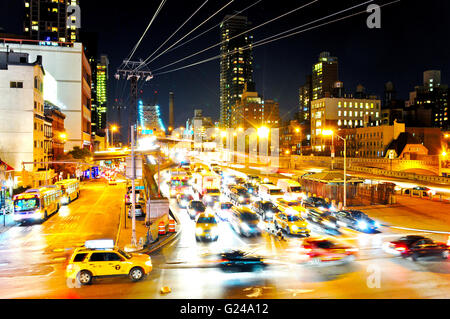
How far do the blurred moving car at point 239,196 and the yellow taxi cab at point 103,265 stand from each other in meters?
19.9

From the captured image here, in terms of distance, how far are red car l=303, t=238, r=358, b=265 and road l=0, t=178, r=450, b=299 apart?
63cm

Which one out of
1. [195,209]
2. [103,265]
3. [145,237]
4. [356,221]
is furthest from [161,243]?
[356,221]

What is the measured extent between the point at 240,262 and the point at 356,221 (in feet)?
38.6

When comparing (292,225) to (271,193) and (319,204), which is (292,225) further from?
(271,193)

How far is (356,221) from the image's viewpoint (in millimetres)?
23156

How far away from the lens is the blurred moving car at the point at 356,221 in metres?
22.5

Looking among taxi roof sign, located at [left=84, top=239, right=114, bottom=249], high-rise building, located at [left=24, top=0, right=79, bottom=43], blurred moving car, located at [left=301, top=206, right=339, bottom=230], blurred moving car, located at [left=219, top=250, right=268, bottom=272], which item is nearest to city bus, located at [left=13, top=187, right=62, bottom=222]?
taxi roof sign, located at [left=84, top=239, right=114, bottom=249]

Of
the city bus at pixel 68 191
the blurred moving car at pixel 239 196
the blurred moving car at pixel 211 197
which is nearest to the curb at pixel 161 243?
the blurred moving car at pixel 211 197

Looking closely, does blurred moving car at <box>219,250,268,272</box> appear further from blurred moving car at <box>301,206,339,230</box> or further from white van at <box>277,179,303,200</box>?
white van at <box>277,179,303,200</box>

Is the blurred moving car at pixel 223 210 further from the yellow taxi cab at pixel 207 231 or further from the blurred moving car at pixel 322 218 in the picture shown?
the blurred moving car at pixel 322 218

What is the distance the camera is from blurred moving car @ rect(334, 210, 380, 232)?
2252cm
